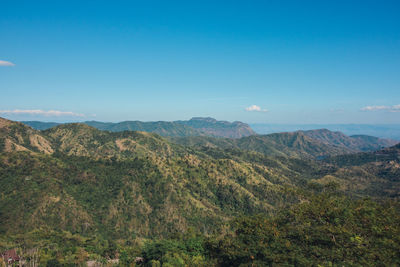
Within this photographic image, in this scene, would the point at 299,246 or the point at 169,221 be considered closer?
the point at 299,246

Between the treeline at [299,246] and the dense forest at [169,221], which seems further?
the dense forest at [169,221]

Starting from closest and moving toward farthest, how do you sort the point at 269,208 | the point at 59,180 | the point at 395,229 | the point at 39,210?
the point at 395,229 < the point at 39,210 < the point at 59,180 < the point at 269,208

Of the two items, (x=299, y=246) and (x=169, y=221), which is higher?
(x=299, y=246)

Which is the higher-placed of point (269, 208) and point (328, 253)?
point (328, 253)

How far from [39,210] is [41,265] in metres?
66.4

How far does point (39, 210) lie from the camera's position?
427ft

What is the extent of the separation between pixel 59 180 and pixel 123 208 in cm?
4689

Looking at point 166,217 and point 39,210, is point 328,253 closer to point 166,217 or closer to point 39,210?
point 166,217

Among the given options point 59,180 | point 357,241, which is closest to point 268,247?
point 357,241

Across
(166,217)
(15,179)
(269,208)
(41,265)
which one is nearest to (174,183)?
(166,217)

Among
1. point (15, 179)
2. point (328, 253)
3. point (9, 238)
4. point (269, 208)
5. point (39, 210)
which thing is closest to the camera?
point (328, 253)

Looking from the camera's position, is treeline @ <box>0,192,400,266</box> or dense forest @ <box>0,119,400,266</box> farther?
dense forest @ <box>0,119,400,266</box>

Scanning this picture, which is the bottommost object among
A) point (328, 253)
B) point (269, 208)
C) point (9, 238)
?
point (269, 208)

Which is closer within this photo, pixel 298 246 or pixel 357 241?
pixel 357 241
